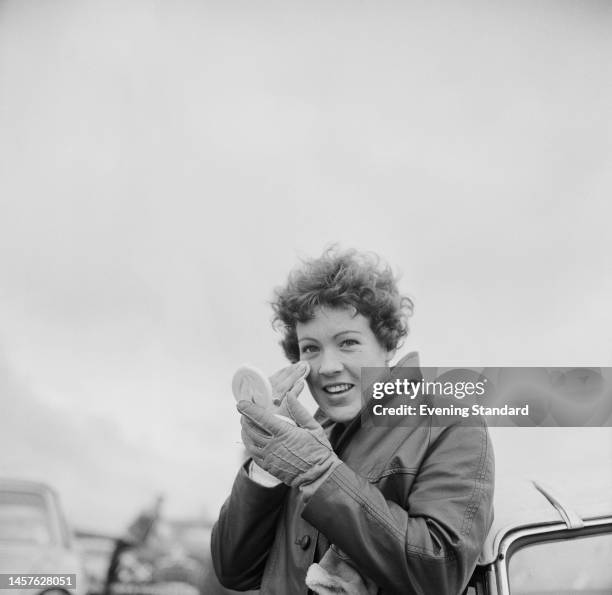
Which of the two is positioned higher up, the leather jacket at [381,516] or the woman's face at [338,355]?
the woman's face at [338,355]

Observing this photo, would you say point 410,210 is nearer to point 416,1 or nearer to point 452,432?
point 416,1

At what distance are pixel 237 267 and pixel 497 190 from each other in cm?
64

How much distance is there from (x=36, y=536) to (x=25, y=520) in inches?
1.7

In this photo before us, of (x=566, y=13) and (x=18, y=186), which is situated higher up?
(x=566, y=13)

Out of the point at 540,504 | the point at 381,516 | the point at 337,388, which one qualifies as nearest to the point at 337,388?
the point at 337,388

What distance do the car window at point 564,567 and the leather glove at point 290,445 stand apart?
42cm

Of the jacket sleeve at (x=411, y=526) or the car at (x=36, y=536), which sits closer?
the jacket sleeve at (x=411, y=526)

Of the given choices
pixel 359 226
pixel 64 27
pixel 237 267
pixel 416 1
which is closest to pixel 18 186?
pixel 64 27

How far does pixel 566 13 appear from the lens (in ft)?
5.25

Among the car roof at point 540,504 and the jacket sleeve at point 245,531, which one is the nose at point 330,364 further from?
the car roof at point 540,504

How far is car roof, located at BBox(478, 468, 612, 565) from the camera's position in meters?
1.12

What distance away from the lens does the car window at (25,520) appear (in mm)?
1447

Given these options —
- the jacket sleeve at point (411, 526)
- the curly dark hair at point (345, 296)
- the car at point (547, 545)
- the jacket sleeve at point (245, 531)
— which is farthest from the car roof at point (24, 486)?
the car at point (547, 545)

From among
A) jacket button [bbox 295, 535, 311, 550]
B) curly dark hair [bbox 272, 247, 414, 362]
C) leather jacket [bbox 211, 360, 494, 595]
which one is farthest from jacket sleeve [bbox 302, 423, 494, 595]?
curly dark hair [bbox 272, 247, 414, 362]
